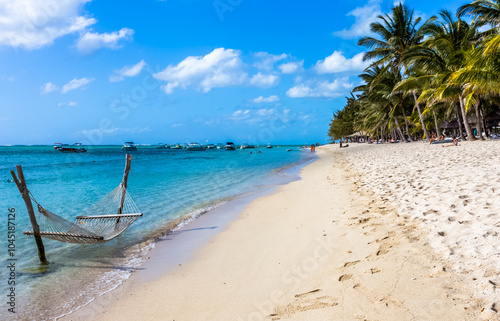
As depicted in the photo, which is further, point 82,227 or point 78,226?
point 82,227

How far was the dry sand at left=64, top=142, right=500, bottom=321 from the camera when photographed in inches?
117

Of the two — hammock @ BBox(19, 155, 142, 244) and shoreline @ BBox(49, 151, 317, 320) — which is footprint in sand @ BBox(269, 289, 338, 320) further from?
hammock @ BBox(19, 155, 142, 244)

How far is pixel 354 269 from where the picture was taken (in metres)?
3.86

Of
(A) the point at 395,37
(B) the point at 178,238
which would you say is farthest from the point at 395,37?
(B) the point at 178,238

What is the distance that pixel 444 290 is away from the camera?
2.93 metres

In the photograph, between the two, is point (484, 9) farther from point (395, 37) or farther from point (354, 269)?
point (354, 269)

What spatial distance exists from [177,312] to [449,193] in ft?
17.6

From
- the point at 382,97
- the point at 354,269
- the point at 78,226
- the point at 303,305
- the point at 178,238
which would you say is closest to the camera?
the point at 303,305

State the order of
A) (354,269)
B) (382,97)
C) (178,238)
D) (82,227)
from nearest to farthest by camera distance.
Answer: (354,269) < (82,227) < (178,238) < (382,97)

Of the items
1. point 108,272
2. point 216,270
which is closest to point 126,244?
point 108,272

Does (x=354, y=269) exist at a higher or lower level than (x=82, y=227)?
lower

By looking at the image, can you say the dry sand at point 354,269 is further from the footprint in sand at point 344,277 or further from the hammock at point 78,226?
the hammock at point 78,226

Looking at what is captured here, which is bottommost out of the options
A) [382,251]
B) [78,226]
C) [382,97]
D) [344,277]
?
[344,277]

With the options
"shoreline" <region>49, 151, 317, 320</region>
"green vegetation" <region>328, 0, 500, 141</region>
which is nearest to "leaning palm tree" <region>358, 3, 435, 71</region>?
"green vegetation" <region>328, 0, 500, 141</region>
